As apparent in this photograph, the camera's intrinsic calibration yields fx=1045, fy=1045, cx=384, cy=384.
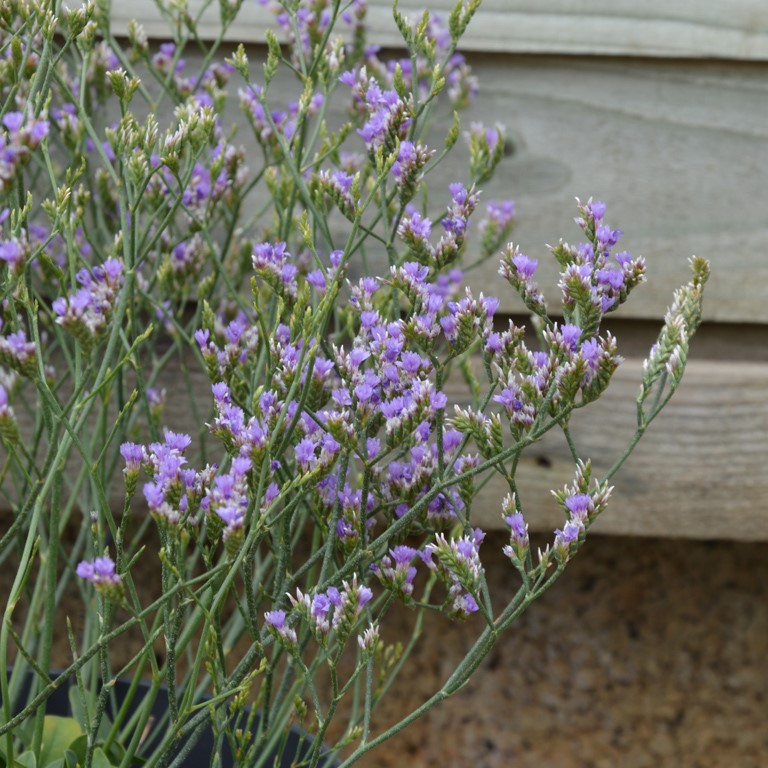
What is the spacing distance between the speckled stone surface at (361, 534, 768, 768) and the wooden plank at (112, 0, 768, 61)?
675 millimetres

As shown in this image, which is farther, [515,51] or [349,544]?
[515,51]

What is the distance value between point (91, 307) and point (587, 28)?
2.90ft

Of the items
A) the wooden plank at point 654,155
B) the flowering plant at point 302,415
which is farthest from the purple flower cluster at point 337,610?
the wooden plank at point 654,155

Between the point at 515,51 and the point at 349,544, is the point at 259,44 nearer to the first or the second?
the point at 515,51

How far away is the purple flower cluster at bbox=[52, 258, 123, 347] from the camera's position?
0.56m

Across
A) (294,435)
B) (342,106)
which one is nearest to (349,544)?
(294,435)

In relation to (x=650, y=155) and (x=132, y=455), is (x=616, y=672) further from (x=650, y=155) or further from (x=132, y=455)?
(x=132, y=455)

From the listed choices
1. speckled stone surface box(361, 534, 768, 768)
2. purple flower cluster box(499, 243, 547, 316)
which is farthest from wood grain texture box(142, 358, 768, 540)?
purple flower cluster box(499, 243, 547, 316)

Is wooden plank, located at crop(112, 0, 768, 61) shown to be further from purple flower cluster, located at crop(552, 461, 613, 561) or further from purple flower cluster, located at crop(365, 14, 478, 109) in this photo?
purple flower cluster, located at crop(552, 461, 613, 561)

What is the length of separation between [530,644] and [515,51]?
842 millimetres

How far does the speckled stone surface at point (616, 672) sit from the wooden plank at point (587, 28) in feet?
2.21

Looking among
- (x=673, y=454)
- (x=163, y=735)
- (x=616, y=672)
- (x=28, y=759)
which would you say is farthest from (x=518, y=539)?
(x=616, y=672)

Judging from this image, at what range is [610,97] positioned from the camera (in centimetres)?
128

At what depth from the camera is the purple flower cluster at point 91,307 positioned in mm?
559
